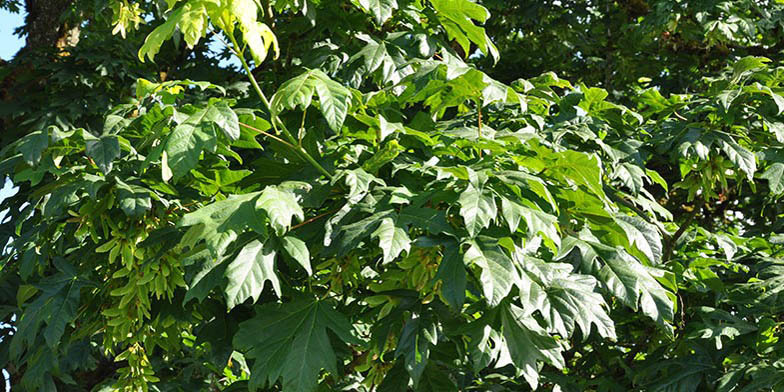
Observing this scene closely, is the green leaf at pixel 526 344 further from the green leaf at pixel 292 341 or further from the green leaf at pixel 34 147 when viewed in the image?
the green leaf at pixel 34 147

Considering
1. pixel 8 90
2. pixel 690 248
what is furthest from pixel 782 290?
pixel 8 90

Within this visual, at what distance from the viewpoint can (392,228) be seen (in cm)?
193

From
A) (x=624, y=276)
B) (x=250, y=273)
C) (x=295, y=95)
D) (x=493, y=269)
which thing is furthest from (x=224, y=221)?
(x=624, y=276)

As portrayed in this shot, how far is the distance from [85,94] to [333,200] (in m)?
3.05

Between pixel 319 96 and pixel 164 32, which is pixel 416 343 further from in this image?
pixel 164 32

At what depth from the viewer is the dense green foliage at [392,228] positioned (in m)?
2.00

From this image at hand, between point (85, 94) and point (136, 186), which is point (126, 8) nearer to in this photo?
point (85, 94)

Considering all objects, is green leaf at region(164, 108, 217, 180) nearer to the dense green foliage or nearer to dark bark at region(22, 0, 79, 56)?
the dense green foliage

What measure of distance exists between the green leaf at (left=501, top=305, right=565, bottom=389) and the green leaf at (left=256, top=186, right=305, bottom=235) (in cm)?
62

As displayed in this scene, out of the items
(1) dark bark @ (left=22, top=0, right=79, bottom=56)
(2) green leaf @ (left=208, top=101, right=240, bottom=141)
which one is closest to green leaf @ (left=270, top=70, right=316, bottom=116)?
(2) green leaf @ (left=208, top=101, right=240, bottom=141)

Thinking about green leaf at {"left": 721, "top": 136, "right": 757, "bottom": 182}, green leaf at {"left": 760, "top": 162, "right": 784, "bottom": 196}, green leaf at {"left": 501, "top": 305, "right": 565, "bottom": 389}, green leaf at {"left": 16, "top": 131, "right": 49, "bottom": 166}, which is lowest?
green leaf at {"left": 760, "top": 162, "right": 784, "bottom": 196}

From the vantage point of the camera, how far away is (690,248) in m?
3.50

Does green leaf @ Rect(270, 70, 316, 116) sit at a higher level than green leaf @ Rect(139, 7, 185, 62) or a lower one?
lower

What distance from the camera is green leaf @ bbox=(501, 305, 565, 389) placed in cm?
212
